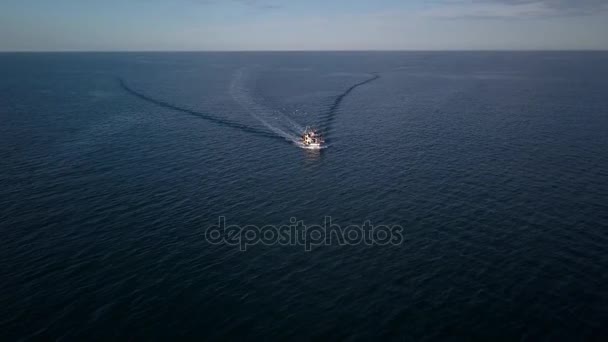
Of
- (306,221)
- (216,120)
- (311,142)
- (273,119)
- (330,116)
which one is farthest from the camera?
(330,116)

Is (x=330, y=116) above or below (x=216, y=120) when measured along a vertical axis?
above

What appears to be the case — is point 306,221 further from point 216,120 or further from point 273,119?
point 216,120

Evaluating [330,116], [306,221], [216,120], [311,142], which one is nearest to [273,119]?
[216,120]

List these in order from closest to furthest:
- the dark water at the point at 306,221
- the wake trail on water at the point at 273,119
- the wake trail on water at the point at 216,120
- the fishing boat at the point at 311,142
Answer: the dark water at the point at 306,221, the fishing boat at the point at 311,142, the wake trail on water at the point at 273,119, the wake trail on water at the point at 216,120

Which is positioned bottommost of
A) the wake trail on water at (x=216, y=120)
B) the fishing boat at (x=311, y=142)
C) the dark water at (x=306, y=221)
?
the dark water at (x=306, y=221)

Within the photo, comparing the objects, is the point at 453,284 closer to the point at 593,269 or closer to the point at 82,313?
the point at 593,269

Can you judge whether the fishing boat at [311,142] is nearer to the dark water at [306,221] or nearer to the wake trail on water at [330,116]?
the dark water at [306,221]

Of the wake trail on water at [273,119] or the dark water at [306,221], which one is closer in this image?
the dark water at [306,221]

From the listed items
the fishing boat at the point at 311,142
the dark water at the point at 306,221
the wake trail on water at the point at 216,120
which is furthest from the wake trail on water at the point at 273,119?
the wake trail on water at the point at 216,120

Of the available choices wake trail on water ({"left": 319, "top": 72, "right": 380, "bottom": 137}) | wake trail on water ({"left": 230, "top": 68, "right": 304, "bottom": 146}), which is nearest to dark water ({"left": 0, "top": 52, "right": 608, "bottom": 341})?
wake trail on water ({"left": 230, "top": 68, "right": 304, "bottom": 146})

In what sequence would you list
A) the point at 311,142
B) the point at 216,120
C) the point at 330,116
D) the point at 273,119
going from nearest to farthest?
the point at 311,142, the point at 273,119, the point at 216,120, the point at 330,116
